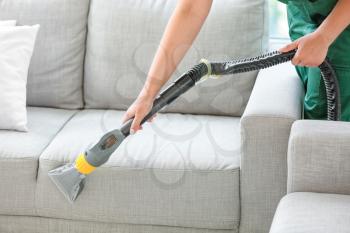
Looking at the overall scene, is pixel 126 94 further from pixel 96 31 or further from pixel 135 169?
pixel 135 169

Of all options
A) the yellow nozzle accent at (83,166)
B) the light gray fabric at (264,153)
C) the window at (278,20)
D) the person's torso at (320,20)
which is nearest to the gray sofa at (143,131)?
the light gray fabric at (264,153)

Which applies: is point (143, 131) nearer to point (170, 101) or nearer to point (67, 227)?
point (67, 227)

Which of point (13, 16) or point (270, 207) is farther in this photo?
point (13, 16)

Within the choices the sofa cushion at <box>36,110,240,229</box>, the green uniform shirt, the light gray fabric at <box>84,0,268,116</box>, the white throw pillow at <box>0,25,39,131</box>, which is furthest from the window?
the white throw pillow at <box>0,25,39,131</box>

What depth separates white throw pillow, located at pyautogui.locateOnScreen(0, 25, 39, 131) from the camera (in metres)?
2.39

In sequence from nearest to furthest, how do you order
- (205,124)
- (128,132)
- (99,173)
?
(128,132), (99,173), (205,124)

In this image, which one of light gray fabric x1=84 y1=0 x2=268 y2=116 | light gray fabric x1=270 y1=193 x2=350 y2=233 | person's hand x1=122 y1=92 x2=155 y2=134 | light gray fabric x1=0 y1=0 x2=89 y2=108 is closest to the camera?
light gray fabric x1=270 y1=193 x2=350 y2=233

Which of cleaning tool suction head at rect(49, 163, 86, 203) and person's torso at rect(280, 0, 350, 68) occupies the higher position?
person's torso at rect(280, 0, 350, 68)

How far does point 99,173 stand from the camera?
2.13 m

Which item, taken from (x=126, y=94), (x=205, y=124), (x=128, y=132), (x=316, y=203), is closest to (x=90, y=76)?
(x=126, y=94)

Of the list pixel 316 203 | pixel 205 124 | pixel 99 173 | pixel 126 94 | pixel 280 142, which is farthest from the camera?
pixel 126 94

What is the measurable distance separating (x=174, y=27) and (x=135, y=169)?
521 millimetres

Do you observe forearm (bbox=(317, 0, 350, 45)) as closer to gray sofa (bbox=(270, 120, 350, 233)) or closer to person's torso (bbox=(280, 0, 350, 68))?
person's torso (bbox=(280, 0, 350, 68))

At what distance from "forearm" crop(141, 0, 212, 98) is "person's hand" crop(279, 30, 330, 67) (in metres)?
0.28
